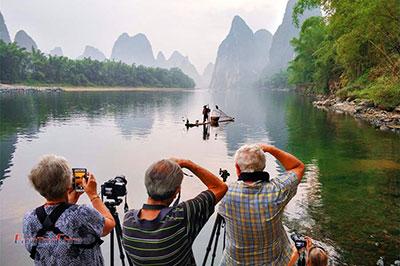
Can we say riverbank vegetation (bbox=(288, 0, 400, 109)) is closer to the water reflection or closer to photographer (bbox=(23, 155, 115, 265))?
the water reflection

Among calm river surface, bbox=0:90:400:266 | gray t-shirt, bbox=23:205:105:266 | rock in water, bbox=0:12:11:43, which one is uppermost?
rock in water, bbox=0:12:11:43

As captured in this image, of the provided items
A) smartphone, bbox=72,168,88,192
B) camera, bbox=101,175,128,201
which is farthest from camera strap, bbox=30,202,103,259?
camera, bbox=101,175,128,201

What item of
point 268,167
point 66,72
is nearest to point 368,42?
point 268,167

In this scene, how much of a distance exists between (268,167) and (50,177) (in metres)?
8.51

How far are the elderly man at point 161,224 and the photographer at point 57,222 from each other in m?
0.25

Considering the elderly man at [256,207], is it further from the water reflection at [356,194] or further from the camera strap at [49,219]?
the water reflection at [356,194]

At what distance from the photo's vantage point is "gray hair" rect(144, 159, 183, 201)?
179 centimetres

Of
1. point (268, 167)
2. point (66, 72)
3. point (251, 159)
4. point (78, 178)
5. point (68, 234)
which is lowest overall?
point (268, 167)

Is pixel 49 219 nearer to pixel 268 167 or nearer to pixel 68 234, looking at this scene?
pixel 68 234

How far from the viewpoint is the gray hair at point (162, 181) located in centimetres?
179

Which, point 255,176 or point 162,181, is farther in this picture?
point 255,176

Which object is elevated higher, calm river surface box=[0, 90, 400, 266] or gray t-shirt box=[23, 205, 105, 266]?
gray t-shirt box=[23, 205, 105, 266]

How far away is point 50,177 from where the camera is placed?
1809mm

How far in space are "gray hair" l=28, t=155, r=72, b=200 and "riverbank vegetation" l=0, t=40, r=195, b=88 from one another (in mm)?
68093
